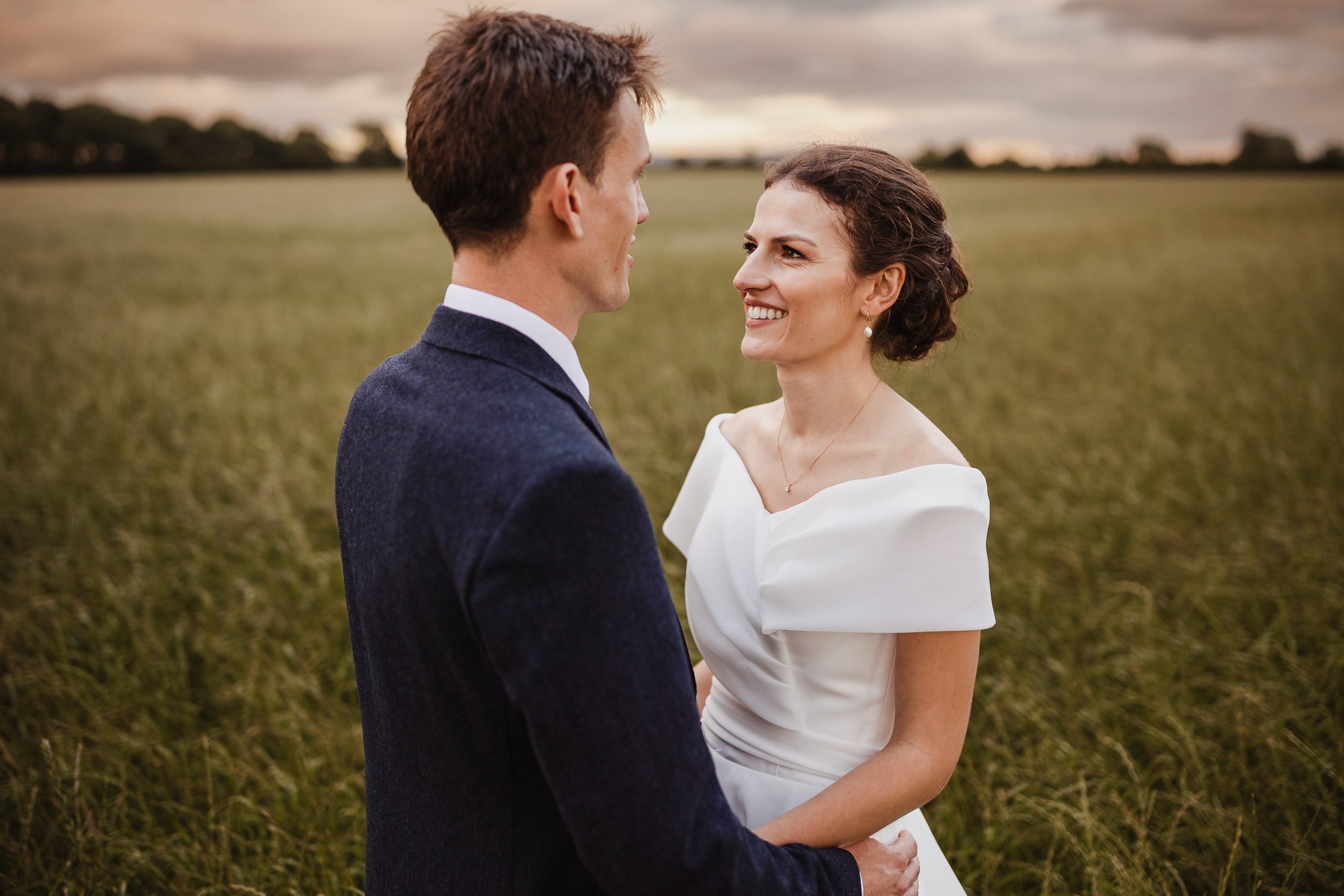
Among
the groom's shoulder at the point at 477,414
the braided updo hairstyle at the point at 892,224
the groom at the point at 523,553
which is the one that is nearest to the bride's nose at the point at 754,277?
the braided updo hairstyle at the point at 892,224

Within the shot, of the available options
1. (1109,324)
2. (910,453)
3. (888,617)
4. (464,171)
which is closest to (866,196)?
(910,453)

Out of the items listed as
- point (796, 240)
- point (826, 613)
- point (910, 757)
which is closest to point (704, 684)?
point (826, 613)

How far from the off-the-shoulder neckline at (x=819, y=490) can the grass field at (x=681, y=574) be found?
2.43ft

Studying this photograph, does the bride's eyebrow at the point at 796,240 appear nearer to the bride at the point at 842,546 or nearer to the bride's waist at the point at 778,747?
the bride at the point at 842,546

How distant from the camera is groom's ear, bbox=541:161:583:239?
1.26m

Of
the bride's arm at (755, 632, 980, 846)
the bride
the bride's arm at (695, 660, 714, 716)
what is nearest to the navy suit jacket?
the bride's arm at (755, 632, 980, 846)

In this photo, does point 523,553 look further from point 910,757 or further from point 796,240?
point 796,240

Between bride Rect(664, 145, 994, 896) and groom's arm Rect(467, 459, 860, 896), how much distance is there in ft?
2.14

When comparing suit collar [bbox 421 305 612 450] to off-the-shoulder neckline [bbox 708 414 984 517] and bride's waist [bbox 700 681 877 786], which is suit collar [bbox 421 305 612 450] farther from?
bride's waist [bbox 700 681 877 786]

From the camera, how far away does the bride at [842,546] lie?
183 cm

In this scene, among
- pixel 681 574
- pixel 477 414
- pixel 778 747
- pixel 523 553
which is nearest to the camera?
pixel 523 553

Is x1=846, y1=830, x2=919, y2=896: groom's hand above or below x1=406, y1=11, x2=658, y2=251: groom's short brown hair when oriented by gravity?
below

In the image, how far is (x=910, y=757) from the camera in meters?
1.80

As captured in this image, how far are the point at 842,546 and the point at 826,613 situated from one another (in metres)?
0.16
